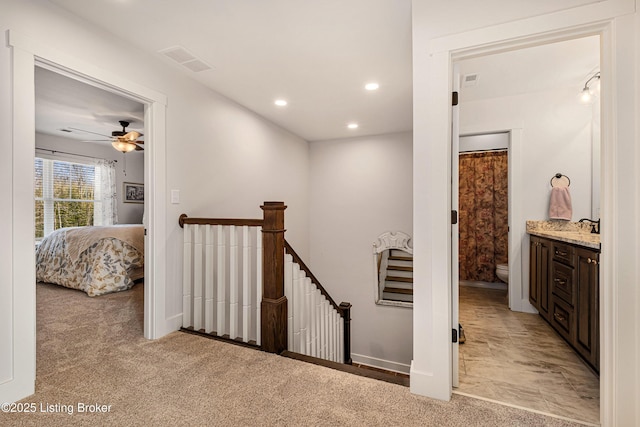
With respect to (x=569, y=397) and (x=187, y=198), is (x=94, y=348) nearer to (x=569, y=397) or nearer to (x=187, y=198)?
(x=187, y=198)

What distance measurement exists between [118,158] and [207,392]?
5987mm

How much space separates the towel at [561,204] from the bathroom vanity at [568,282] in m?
0.10

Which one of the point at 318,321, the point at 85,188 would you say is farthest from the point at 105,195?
the point at 318,321

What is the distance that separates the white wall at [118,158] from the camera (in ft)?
16.9

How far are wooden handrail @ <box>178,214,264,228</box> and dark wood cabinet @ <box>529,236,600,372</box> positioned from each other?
2.32m

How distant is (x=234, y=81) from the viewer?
114 inches

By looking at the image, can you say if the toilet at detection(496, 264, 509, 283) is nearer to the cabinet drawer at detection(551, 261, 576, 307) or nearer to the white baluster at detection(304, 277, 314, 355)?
the cabinet drawer at detection(551, 261, 576, 307)

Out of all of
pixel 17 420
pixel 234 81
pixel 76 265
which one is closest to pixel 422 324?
pixel 17 420

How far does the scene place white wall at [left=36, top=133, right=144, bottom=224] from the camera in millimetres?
5141

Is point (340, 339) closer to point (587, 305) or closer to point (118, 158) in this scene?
point (587, 305)

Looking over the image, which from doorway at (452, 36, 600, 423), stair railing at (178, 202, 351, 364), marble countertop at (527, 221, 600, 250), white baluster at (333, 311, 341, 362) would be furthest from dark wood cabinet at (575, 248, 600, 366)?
white baluster at (333, 311, 341, 362)

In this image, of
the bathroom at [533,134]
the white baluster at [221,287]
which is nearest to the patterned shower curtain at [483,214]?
the bathroom at [533,134]

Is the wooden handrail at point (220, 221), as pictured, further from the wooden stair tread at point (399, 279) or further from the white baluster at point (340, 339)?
the wooden stair tread at point (399, 279)

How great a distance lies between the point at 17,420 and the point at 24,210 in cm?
106
